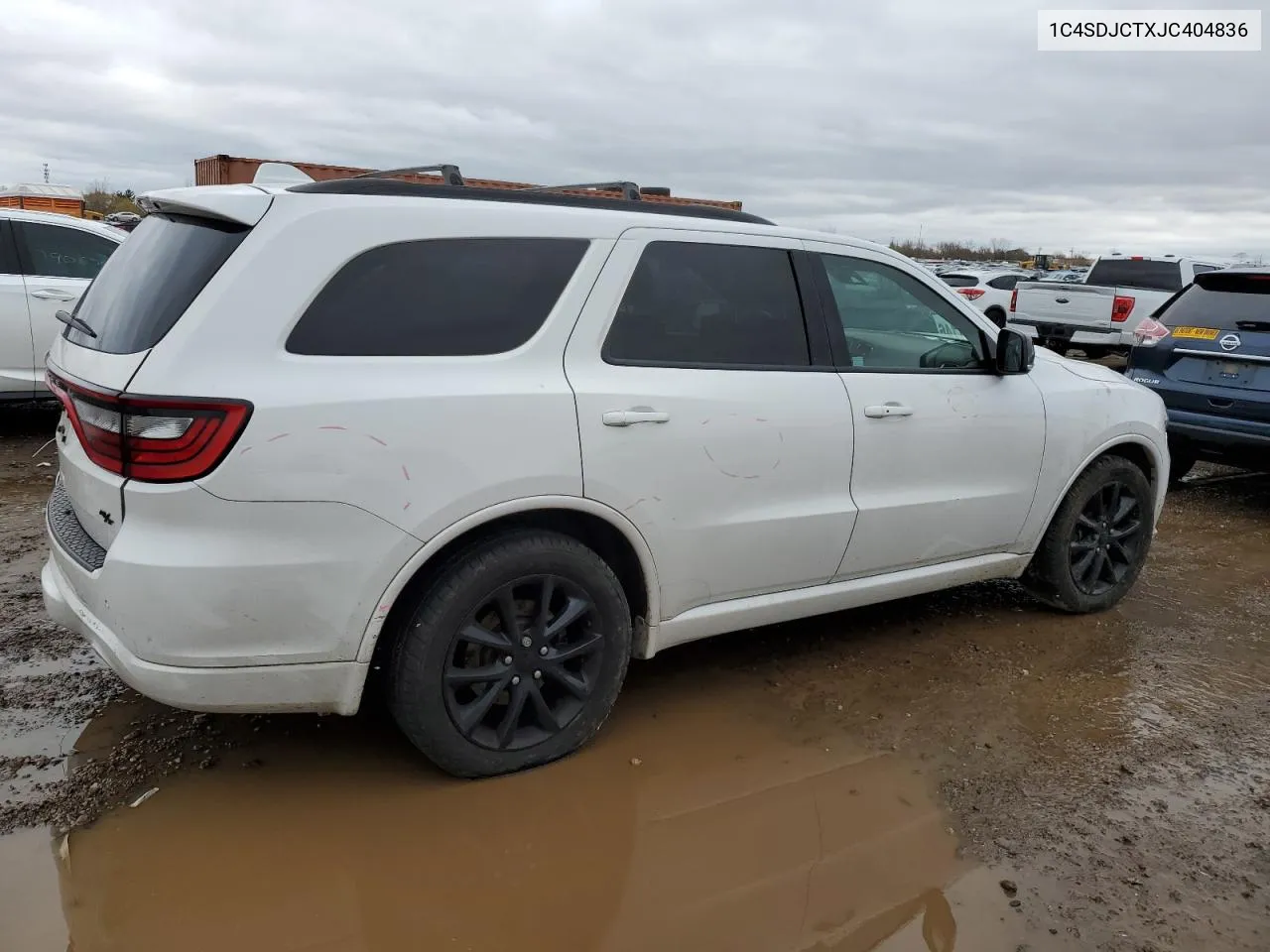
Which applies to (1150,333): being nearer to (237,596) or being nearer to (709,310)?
(709,310)

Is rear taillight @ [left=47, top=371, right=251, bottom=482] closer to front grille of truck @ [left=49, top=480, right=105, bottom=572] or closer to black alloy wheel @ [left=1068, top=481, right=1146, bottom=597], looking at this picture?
front grille of truck @ [left=49, top=480, right=105, bottom=572]

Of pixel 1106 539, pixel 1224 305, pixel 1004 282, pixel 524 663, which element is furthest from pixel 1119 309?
pixel 524 663

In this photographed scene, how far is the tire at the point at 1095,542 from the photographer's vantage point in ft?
15.2

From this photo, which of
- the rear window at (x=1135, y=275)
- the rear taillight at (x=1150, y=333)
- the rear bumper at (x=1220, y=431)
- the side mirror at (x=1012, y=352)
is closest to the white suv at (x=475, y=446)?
the side mirror at (x=1012, y=352)

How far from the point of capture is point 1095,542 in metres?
4.76

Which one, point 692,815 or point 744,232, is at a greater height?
point 744,232

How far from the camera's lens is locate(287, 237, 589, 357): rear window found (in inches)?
109

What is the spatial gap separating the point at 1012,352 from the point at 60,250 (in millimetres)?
7188

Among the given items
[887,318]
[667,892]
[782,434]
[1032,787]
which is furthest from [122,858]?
[887,318]

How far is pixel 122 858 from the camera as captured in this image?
2682 millimetres

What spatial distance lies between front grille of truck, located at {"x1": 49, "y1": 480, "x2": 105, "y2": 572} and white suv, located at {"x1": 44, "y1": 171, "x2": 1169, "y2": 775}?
0.01 metres

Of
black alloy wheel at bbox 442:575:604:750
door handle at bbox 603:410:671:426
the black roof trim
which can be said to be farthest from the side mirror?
black alloy wheel at bbox 442:575:604:750

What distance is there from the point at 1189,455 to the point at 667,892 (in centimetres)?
610

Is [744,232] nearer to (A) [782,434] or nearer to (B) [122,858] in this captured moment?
(A) [782,434]
